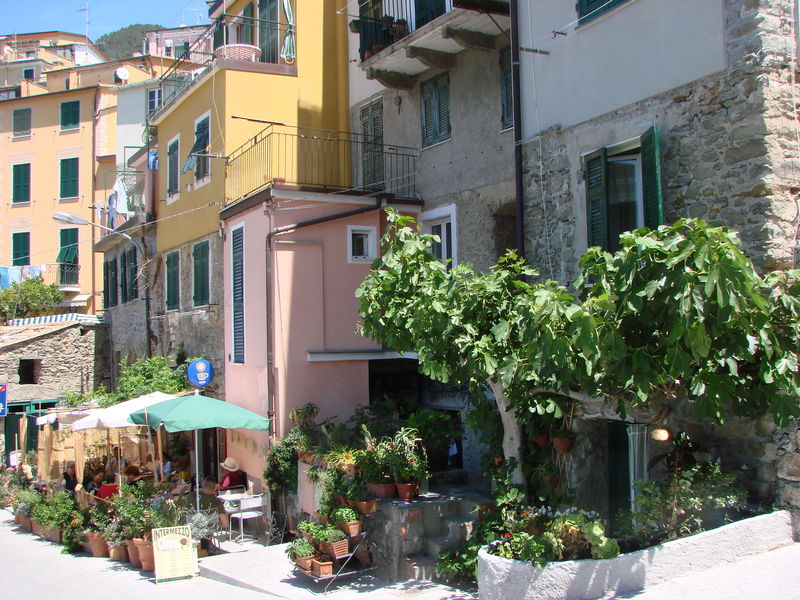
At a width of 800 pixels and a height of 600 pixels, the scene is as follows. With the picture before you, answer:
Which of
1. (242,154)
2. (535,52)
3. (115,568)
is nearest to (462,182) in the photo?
(535,52)

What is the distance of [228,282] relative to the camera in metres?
15.5

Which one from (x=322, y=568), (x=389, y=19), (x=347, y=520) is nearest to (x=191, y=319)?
(x=389, y=19)

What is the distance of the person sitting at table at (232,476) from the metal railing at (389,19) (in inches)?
320

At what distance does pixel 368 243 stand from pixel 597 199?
5824mm

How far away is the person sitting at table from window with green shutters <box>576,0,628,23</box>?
1005 cm

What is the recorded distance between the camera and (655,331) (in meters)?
7.14

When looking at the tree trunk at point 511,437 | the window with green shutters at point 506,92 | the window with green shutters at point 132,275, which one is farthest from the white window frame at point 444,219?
the window with green shutters at point 132,275

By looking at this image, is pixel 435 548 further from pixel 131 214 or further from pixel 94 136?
pixel 94 136

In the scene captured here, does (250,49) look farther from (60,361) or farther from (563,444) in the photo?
(60,361)

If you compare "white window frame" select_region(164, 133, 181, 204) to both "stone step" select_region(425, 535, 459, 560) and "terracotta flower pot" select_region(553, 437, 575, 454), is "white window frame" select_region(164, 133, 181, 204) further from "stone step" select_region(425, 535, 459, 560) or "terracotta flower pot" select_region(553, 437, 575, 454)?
"terracotta flower pot" select_region(553, 437, 575, 454)

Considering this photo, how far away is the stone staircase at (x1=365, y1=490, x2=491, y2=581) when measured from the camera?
9.87 m

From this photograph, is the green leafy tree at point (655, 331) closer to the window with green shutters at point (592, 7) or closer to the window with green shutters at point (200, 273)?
the window with green shutters at point (592, 7)

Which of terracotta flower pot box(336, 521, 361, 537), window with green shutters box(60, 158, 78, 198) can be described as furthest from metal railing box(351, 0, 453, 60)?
window with green shutters box(60, 158, 78, 198)

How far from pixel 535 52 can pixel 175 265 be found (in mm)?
11609
